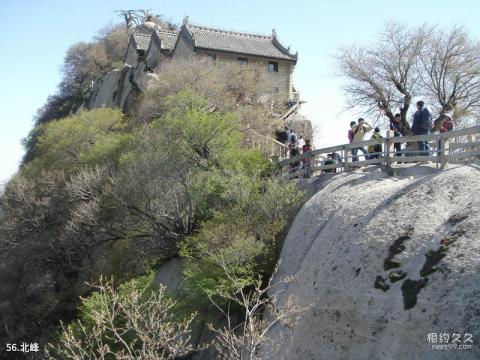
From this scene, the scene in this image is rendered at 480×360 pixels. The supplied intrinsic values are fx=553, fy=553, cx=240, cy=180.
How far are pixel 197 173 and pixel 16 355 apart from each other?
15168 mm

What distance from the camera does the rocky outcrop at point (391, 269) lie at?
11.3 metres

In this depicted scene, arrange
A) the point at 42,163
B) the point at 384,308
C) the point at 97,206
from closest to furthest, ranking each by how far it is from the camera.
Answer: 1. the point at 384,308
2. the point at 97,206
3. the point at 42,163

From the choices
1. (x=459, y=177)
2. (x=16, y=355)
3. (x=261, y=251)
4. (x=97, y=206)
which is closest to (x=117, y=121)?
(x=97, y=206)

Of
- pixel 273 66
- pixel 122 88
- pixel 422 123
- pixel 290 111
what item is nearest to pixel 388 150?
pixel 422 123

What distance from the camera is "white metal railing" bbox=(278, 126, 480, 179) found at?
1553cm

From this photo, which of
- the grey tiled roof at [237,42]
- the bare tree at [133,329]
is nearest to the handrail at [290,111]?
the grey tiled roof at [237,42]

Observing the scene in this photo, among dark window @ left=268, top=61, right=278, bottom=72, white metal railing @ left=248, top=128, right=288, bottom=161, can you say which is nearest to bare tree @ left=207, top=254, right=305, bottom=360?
white metal railing @ left=248, top=128, right=288, bottom=161

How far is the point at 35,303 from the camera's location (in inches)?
1222

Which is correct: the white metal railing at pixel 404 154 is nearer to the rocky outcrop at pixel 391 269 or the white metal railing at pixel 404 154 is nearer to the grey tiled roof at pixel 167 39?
the rocky outcrop at pixel 391 269

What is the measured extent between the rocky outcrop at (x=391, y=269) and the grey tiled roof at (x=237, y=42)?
3226 cm

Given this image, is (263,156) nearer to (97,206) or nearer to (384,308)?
→ (97,206)

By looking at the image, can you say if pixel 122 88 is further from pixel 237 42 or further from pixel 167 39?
pixel 237 42

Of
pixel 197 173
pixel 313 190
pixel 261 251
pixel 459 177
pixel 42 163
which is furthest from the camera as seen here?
pixel 42 163

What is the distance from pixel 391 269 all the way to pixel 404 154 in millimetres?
7375
